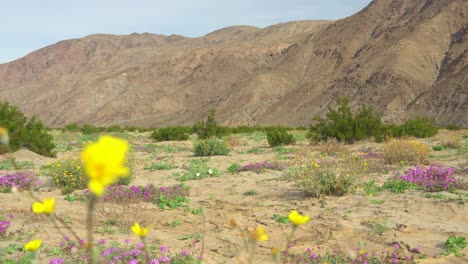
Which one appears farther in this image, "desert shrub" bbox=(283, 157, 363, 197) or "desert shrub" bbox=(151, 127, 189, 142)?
"desert shrub" bbox=(151, 127, 189, 142)

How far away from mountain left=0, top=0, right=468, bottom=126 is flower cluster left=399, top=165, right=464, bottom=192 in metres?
40.8

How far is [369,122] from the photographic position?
17469 mm

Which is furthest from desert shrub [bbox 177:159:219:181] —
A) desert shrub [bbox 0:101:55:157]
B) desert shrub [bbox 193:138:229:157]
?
desert shrub [bbox 0:101:55:157]

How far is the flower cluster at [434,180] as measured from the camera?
727 centimetres

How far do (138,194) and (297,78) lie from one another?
2595 inches

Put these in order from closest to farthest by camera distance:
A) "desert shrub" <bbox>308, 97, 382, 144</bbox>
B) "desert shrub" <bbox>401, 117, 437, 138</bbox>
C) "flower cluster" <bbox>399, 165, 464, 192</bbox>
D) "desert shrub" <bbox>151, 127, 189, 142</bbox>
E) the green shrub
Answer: the green shrub < "flower cluster" <bbox>399, 165, 464, 192</bbox> < "desert shrub" <bbox>308, 97, 382, 144</bbox> < "desert shrub" <bbox>401, 117, 437, 138</bbox> < "desert shrub" <bbox>151, 127, 189, 142</bbox>

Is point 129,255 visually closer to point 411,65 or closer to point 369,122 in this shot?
point 369,122

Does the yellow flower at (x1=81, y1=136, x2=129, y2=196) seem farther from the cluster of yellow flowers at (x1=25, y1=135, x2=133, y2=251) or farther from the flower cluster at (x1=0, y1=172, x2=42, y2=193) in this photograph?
the flower cluster at (x1=0, y1=172, x2=42, y2=193)

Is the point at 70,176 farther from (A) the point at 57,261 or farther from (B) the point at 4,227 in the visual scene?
(A) the point at 57,261

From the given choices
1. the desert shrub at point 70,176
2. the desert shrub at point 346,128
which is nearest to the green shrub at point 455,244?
the desert shrub at point 70,176

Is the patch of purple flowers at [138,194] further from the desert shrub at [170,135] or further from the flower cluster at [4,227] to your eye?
the desert shrub at [170,135]

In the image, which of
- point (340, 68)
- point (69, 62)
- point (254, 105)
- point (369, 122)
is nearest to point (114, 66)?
point (69, 62)

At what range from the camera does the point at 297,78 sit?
7119 centimetres

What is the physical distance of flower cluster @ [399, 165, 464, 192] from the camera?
7270 millimetres
